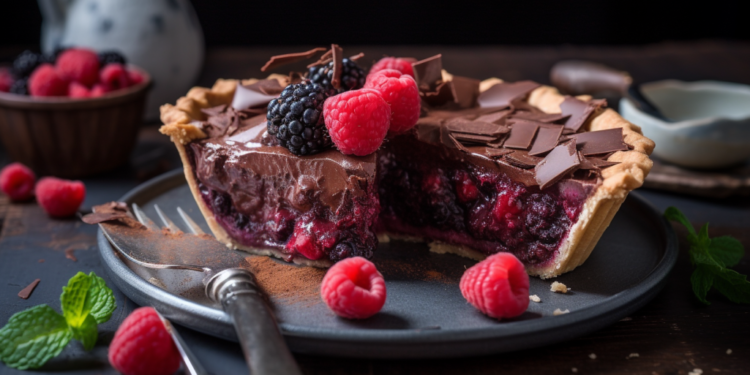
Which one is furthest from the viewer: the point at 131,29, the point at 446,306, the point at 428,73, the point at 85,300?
the point at 131,29

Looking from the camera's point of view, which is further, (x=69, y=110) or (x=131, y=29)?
(x=131, y=29)

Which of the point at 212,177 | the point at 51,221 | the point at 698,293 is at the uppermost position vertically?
the point at 212,177

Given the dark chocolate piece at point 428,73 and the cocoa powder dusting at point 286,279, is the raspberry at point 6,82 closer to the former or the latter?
the cocoa powder dusting at point 286,279

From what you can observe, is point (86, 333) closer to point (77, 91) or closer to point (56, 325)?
point (56, 325)

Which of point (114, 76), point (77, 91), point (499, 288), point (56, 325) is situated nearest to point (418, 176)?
point (499, 288)

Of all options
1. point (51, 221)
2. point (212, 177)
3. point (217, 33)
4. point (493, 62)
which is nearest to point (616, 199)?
point (212, 177)

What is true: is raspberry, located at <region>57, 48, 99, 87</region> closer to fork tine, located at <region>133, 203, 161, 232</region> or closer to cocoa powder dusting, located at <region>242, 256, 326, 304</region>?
fork tine, located at <region>133, 203, 161, 232</region>

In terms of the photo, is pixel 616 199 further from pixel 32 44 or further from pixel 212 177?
pixel 32 44
